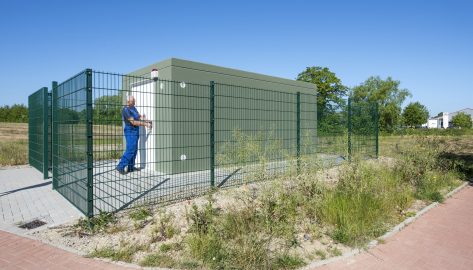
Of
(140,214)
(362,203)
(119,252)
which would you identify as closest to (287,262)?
(119,252)

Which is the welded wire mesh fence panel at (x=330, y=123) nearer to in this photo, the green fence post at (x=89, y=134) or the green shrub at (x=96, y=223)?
the green shrub at (x=96, y=223)

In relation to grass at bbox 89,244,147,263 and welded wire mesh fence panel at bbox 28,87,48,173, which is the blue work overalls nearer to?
welded wire mesh fence panel at bbox 28,87,48,173

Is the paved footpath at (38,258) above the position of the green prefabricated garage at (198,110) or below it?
below

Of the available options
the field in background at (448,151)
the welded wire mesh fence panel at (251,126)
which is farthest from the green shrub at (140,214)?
the field in background at (448,151)

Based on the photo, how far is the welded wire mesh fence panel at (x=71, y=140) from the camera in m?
4.89

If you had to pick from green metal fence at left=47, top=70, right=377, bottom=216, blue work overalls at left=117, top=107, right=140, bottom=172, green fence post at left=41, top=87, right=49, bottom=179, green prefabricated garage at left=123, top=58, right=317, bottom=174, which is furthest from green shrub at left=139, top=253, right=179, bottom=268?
green fence post at left=41, top=87, right=49, bottom=179

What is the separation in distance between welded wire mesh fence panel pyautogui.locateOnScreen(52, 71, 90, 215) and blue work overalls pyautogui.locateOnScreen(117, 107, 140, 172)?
1062 millimetres

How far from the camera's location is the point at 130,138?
23.7 ft

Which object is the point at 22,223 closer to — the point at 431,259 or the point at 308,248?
the point at 308,248

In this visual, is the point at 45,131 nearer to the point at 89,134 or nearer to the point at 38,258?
the point at 89,134

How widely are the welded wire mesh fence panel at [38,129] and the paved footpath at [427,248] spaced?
781 cm

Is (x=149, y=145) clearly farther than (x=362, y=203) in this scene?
Yes

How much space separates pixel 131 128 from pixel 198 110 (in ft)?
8.47

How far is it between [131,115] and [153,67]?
272cm
